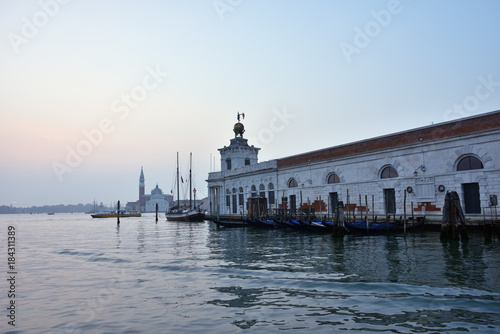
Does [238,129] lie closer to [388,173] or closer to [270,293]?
[388,173]

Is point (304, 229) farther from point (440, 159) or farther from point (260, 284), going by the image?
point (260, 284)

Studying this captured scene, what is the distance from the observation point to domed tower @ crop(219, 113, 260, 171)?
179 feet

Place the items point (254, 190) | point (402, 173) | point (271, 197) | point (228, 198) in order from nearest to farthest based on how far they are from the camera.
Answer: point (402, 173)
point (271, 197)
point (254, 190)
point (228, 198)

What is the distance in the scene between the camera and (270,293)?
9.48m

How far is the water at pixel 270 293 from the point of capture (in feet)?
23.6

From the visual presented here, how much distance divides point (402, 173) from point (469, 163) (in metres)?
4.65

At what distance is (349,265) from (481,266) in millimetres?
3880

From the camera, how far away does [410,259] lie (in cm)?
1359

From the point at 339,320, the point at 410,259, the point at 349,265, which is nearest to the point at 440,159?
the point at 410,259

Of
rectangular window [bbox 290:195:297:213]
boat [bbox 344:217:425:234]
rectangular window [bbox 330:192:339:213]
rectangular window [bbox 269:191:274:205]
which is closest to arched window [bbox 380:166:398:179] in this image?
boat [bbox 344:217:425:234]

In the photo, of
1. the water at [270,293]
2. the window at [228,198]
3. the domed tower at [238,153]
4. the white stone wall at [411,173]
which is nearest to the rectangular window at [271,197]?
the white stone wall at [411,173]

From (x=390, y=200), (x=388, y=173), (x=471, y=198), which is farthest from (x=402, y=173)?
(x=471, y=198)

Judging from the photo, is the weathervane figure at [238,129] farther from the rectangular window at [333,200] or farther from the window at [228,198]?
the rectangular window at [333,200]

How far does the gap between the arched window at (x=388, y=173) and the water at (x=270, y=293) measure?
12.4 m
